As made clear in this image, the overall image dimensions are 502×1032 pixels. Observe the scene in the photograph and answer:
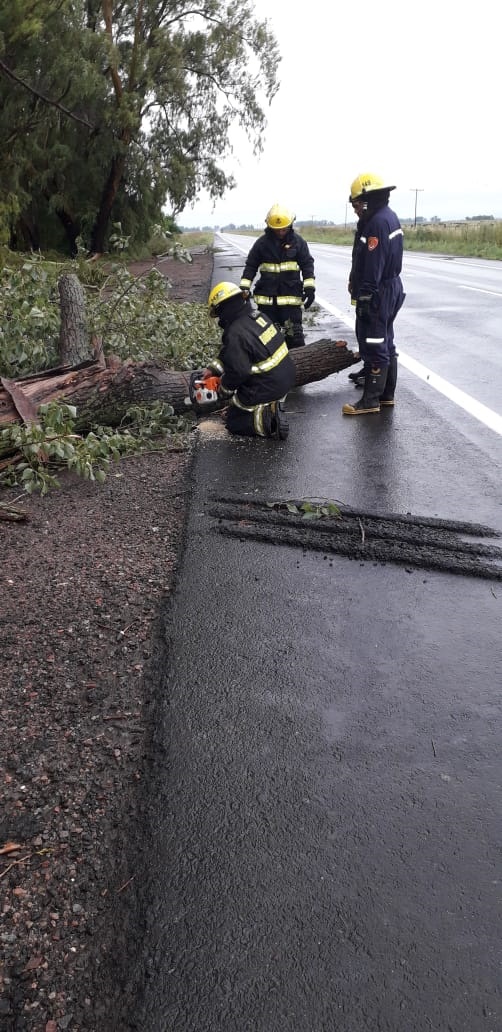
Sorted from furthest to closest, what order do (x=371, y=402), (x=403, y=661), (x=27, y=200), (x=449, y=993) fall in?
(x=27, y=200) < (x=371, y=402) < (x=403, y=661) < (x=449, y=993)

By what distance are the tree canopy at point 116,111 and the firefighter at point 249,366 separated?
1729 cm

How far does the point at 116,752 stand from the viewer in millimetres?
2676

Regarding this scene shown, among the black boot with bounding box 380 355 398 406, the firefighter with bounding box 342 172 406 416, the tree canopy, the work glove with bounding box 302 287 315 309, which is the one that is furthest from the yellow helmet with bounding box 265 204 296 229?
the tree canopy

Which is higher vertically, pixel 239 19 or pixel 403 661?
pixel 239 19

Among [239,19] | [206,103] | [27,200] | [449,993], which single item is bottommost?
[449,993]

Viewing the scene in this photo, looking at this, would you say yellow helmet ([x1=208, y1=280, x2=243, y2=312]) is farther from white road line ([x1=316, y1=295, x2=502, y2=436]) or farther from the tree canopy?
the tree canopy

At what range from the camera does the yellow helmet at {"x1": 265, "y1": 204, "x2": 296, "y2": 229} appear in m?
8.09

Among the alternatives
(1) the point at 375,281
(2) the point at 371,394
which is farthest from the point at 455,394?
(1) the point at 375,281

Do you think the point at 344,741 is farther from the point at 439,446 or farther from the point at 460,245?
the point at 460,245

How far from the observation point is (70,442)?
553cm

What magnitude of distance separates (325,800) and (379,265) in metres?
5.41

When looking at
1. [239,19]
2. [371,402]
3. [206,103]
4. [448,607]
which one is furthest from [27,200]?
[448,607]

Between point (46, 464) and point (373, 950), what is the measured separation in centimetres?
450

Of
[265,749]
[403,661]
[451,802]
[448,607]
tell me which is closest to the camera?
[451,802]
